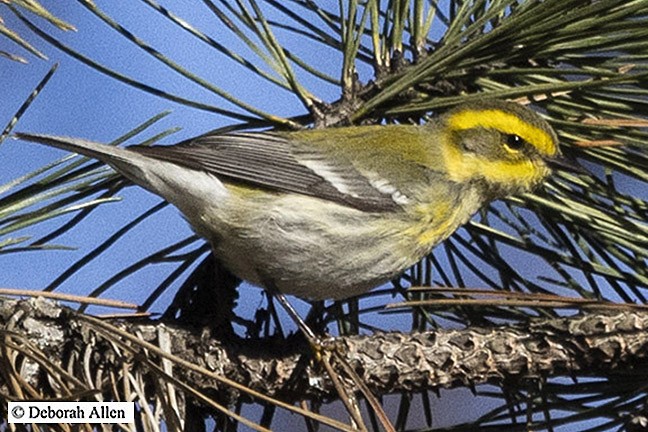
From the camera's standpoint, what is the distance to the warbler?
2.27 m

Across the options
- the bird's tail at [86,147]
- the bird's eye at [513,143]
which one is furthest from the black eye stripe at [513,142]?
the bird's tail at [86,147]

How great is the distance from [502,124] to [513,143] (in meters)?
0.13

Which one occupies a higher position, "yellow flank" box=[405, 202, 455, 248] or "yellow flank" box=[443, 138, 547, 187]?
"yellow flank" box=[443, 138, 547, 187]

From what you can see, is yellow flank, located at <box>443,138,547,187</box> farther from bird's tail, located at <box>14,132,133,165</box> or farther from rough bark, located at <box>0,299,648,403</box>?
bird's tail, located at <box>14,132,133,165</box>

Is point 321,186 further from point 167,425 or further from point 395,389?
→ point 167,425

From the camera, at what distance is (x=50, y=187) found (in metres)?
1.87

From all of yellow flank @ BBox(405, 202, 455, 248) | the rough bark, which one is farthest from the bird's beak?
the rough bark

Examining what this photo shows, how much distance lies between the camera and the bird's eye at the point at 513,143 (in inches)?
102

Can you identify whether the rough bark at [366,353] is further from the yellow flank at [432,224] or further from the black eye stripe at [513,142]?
the black eye stripe at [513,142]

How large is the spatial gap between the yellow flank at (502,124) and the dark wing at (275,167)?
274 millimetres

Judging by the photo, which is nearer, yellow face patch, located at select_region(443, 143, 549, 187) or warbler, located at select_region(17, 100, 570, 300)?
warbler, located at select_region(17, 100, 570, 300)

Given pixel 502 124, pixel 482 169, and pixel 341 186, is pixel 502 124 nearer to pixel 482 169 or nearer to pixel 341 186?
pixel 482 169

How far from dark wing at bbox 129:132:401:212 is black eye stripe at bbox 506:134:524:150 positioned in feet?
1.20

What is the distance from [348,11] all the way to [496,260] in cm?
64
